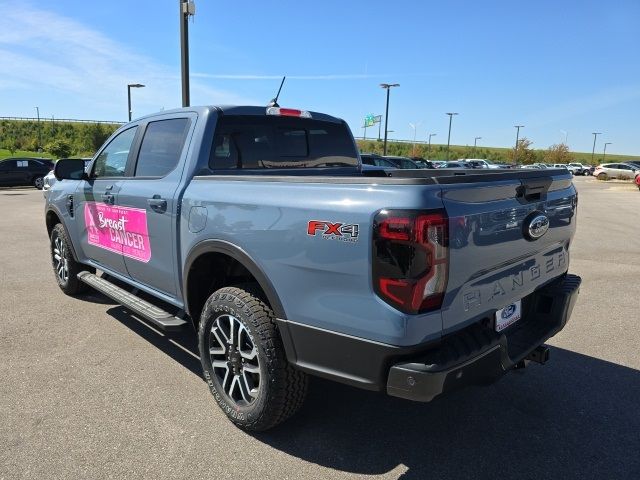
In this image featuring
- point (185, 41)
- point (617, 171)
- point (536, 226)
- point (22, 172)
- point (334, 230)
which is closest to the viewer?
point (334, 230)

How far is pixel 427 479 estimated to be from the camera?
2555 mm

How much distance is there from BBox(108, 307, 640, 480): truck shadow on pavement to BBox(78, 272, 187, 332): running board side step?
52 cm

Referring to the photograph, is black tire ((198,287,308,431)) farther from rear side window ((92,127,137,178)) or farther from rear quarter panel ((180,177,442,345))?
rear side window ((92,127,137,178))

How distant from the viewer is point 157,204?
3570 mm

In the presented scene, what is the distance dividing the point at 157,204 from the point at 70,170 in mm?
1896

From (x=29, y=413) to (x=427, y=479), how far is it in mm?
2477

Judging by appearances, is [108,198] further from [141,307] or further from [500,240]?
[500,240]

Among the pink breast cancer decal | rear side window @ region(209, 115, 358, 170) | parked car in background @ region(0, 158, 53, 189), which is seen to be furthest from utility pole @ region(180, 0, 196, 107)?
parked car in background @ region(0, 158, 53, 189)

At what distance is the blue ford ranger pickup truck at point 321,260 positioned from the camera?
2.19m

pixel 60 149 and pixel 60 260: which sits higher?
pixel 60 149

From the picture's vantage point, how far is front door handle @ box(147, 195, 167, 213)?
11.5 feet

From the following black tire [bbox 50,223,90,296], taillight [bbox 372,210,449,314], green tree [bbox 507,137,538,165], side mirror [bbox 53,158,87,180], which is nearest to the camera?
taillight [bbox 372,210,449,314]

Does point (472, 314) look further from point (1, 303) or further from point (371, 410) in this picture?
point (1, 303)

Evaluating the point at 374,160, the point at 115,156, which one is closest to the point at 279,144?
the point at 115,156
